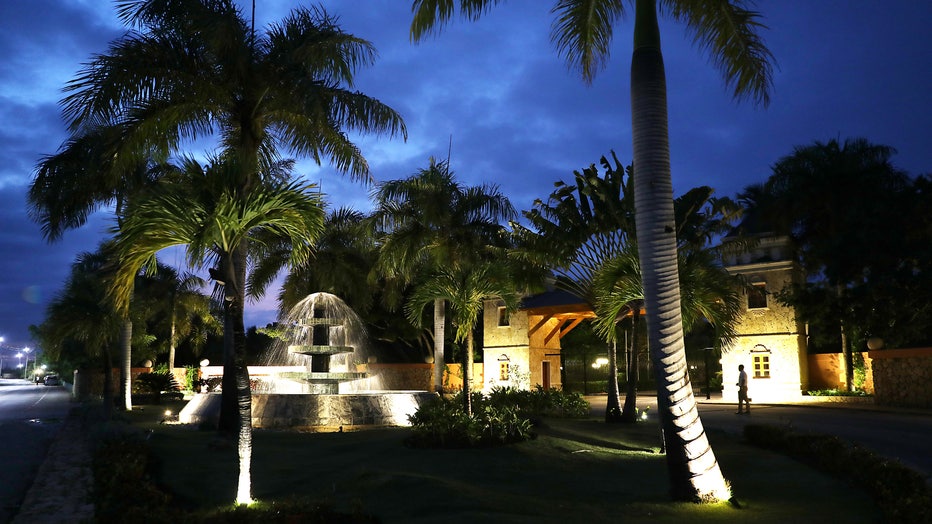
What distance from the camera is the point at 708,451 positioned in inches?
304

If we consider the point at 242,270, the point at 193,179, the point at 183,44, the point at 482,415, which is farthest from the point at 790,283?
the point at 193,179

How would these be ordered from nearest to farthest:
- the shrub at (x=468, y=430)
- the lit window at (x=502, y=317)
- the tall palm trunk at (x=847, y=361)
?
the shrub at (x=468, y=430)
the tall palm trunk at (x=847, y=361)
the lit window at (x=502, y=317)

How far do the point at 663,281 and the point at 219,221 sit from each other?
Answer: 4991mm

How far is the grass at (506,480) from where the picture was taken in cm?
715

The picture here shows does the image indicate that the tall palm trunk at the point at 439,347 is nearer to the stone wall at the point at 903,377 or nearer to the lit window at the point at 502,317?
Result: the lit window at the point at 502,317

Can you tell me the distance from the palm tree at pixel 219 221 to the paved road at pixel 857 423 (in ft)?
25.0

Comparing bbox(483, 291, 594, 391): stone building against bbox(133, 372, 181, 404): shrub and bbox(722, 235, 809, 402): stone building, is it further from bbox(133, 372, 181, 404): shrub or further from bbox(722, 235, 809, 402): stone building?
bbox(133, 372, 181, 404): shrub

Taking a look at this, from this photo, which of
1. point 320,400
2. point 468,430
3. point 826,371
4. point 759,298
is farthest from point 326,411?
point 826,371

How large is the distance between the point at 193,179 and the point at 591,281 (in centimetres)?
1183

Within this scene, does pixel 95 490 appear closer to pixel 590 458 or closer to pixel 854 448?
pixel 590 458

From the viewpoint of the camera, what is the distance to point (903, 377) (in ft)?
79.4

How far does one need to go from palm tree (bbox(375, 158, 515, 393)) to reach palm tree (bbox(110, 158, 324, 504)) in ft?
35.7

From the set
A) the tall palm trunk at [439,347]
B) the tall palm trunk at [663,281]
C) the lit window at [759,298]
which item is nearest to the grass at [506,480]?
the tall palm trunk at [663,281]

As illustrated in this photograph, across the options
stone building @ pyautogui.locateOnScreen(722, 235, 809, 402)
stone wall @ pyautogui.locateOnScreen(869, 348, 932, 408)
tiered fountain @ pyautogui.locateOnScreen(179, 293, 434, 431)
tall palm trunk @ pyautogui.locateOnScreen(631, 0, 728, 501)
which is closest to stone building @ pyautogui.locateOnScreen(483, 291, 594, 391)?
stone building @ pyautogui.locateOnScreen(722, 235, 809, 402)
